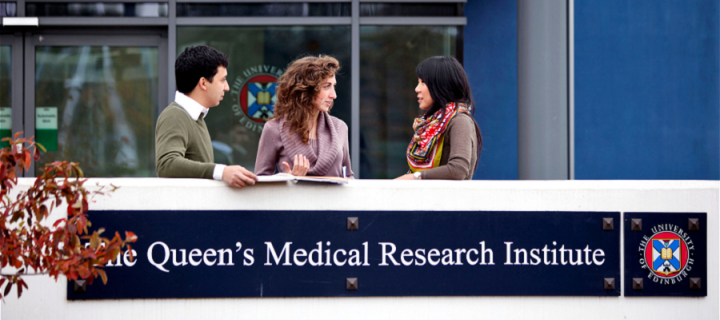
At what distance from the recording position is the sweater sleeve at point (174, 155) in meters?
2.68

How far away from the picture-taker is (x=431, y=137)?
306 cm

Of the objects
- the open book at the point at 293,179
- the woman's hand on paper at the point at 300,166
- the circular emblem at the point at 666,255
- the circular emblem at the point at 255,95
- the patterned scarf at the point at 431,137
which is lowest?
the circular emblem at the point at 666,255

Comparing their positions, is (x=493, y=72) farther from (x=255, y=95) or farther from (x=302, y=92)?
(x=302, y=92)

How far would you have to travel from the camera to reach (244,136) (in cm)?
659

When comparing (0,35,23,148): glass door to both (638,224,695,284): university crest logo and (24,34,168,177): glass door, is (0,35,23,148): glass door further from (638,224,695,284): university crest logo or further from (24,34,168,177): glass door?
(638,224,695,284): university crest logo

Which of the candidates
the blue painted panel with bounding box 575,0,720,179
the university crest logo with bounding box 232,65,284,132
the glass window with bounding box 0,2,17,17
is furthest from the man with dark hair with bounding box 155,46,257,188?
the blue painted panel with bounding box 575,0,720,179

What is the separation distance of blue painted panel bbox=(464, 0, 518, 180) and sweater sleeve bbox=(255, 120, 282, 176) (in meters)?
4.23

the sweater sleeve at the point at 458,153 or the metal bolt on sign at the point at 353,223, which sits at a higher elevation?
the sweater sleeve at the point at 458,153

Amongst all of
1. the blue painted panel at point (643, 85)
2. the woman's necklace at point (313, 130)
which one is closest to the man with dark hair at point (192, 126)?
the woman's necklace at point (313, 130)

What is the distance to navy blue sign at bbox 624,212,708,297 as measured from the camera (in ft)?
9.05

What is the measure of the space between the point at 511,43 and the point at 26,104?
5035 millimetres

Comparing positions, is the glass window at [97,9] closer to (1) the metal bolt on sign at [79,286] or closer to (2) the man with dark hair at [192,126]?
(2) the man with dark hair at [192,126]

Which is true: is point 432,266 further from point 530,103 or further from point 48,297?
point 530,103

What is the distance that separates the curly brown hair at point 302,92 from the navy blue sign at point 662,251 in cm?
145
